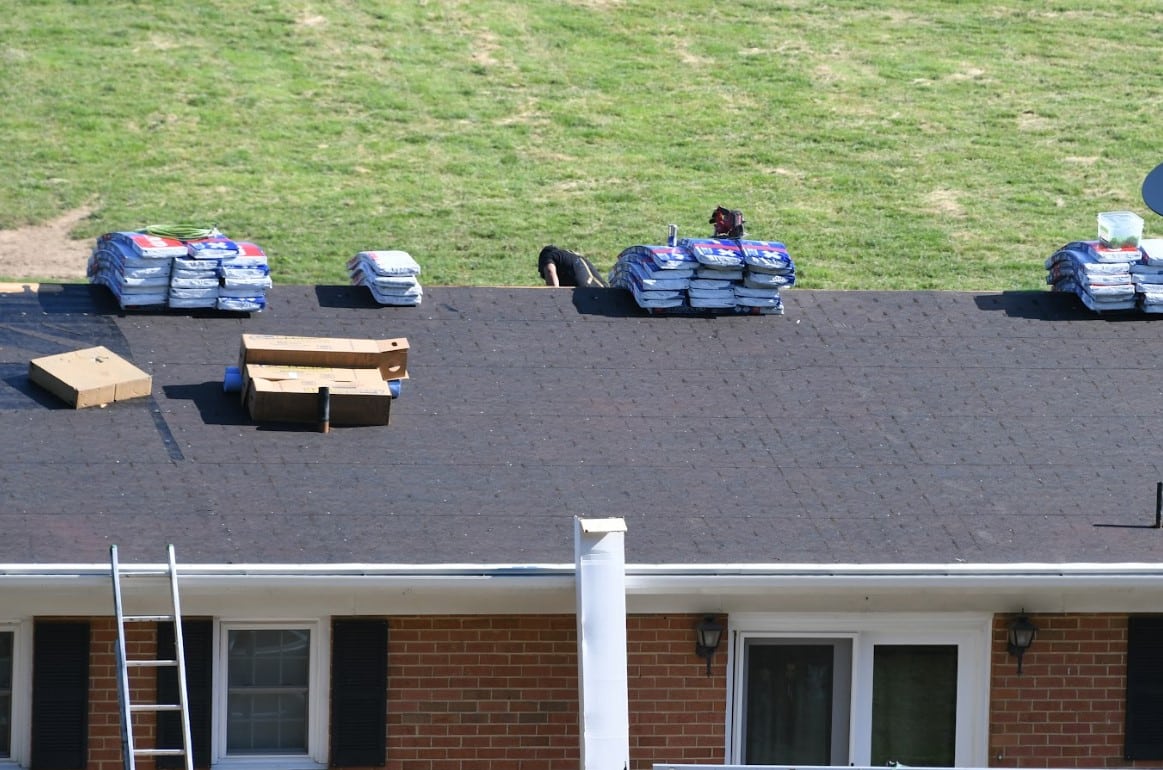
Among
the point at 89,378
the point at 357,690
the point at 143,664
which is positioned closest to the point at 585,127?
the point at 89,378

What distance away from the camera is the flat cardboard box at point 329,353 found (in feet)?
49.2

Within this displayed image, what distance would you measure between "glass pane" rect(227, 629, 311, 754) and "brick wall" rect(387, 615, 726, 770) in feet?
1.91

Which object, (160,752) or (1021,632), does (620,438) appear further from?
(160,752)

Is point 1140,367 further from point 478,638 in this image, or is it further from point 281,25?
point 281,25

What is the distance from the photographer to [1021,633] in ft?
42.0

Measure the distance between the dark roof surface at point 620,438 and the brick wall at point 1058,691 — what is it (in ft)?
1.45

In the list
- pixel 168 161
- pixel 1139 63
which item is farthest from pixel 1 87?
pixel 1139 63

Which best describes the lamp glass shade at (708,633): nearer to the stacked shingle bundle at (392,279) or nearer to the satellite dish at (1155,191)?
the stacked shingle bundle at (392,279)

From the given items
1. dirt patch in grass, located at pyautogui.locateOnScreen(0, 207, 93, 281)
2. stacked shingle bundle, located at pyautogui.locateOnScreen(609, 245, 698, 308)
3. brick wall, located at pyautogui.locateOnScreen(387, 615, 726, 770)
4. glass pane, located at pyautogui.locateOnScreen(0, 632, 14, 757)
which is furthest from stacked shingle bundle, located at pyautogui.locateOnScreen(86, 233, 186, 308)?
dirt patch in grass, located at pyautogui.locateOnScreen(0, 207, 93, 281)

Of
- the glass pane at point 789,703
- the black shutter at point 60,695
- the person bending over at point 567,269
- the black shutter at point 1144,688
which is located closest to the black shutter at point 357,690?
the black shutter at point 60,695

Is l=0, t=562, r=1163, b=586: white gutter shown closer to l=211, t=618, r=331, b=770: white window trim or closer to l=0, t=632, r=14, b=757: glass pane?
l=211, t=618, r=331, b=770: white window trim

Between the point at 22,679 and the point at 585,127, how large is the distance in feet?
111

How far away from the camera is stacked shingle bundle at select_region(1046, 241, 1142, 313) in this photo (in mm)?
17500

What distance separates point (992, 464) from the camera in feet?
48.1
